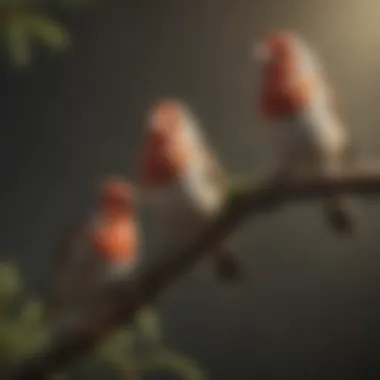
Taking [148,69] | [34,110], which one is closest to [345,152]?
[148,69]

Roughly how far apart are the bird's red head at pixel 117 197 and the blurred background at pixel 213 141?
0.02 meters

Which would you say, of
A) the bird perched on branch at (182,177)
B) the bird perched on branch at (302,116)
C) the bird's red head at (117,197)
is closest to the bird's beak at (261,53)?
the bird perched on branch at (302,116)

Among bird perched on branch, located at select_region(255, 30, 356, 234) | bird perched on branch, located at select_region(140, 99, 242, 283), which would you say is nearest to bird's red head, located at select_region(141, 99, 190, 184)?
bird perched on branch, located at select_region(140, 99, 242, 283)

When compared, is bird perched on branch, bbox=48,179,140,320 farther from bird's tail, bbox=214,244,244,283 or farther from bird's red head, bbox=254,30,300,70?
bird's red head, bbox=254,30,300,70

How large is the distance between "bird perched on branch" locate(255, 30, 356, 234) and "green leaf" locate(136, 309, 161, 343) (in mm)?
278

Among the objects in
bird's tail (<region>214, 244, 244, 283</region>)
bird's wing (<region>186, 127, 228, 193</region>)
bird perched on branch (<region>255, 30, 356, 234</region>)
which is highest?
bird perched on branch (<region>255, 30, 356, 234</region>)

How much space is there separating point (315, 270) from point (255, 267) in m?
0.09

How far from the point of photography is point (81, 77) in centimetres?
130

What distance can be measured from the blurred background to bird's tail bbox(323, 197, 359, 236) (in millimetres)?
16

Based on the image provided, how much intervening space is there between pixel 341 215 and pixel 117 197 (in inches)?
12.9

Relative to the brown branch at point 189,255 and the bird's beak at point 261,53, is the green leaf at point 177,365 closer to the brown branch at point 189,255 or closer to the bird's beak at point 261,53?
the brown branch at point 189,255

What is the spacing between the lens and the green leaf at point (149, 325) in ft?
4.20

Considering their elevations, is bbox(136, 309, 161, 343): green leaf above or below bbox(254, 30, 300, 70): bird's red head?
below

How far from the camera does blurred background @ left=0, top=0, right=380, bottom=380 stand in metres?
1.28
